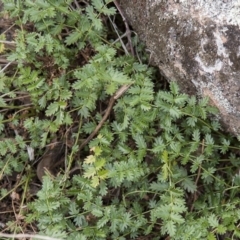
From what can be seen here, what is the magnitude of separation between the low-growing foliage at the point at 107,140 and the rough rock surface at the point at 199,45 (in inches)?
3.9

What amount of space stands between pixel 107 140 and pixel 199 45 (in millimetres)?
766

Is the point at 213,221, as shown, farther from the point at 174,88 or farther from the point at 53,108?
the point at 53,108

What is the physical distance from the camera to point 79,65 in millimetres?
2980

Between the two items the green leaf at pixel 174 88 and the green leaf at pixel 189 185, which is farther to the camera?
the green leaf at pixel 189 185

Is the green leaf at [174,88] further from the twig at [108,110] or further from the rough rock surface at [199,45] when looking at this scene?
the twig at [108,110]

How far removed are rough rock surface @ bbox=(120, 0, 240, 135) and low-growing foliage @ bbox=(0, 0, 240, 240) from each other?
98mm

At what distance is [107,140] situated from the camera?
2643mm

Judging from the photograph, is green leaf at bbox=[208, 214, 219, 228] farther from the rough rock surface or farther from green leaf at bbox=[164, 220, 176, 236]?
the rough rock surface

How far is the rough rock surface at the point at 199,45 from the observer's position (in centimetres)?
225

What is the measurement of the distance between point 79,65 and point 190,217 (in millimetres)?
1212

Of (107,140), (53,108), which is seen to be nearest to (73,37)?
(53,108)

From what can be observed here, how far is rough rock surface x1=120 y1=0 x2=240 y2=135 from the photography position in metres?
2.25

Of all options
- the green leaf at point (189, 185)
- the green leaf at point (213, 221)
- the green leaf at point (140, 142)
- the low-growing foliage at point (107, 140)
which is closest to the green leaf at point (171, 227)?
the low-growing foliage at point (107, 140)

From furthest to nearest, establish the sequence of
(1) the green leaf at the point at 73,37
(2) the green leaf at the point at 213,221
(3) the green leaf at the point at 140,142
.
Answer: (1) the green leaf at the point at 73,37, (3) the green leaf at the point at 140,142, (2) the green leaf at the point at 213,221
